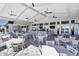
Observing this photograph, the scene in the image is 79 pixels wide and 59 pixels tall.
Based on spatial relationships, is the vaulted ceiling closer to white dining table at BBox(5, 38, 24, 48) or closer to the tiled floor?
white dining table at BBox(5, 38, 24, 48)

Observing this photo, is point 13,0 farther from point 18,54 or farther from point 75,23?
point 75,23

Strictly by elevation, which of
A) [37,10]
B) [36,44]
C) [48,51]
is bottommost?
[48,51]

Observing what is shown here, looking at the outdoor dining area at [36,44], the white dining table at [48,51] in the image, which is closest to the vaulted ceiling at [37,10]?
the outdoor dining area at [36,44]

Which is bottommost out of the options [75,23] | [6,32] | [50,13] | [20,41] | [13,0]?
[20,41]

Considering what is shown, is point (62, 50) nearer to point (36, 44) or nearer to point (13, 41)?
point (36, 44)

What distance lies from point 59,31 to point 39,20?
47 centimetres

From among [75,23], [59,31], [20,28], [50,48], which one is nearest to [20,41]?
[20,28]

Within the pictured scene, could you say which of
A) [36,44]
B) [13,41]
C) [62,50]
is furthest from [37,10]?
[62,50]

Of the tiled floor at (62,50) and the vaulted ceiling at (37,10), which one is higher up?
the vaulted ceiling at (37,10)

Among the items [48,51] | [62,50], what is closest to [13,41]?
[48,51]

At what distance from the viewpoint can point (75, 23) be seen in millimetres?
2551

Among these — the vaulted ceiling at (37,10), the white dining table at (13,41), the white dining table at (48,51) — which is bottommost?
the white dining table at (48,51)

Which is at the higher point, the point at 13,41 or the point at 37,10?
the point at 37,10

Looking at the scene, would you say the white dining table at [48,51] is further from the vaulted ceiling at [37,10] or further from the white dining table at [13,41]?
the vaulted ceiling at [37,10]
